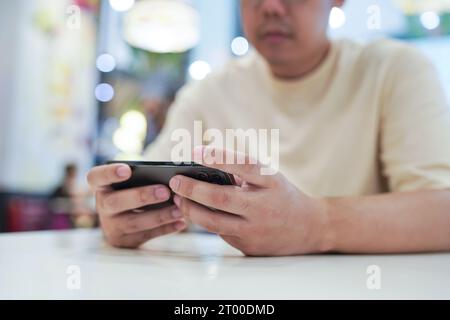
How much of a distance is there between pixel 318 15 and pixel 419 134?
1.12ft

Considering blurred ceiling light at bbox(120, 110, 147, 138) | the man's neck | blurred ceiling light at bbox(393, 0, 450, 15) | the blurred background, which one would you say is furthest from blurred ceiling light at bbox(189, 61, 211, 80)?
the man's neck

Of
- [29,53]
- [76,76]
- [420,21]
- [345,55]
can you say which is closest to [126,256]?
[345,55]

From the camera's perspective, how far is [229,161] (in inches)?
20.3

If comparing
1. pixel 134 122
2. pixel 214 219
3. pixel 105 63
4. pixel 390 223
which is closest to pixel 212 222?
pixel 214 219

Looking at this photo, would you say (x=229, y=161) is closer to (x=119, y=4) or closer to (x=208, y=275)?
(x=208, y=275)

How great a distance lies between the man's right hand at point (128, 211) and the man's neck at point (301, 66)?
53cm

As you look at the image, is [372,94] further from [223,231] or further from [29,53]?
[29,53]

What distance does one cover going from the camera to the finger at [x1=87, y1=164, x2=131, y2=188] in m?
0.60

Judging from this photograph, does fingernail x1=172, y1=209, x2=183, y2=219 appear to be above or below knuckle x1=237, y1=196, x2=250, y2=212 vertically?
below

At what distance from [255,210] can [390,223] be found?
0.23 m

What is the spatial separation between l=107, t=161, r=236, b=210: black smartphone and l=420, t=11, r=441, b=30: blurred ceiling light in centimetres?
273

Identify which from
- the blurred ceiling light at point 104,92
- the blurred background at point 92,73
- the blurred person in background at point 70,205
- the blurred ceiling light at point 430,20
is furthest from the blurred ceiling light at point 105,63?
the blurred ceiling light at point 430,20

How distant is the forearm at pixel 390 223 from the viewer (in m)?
0.65

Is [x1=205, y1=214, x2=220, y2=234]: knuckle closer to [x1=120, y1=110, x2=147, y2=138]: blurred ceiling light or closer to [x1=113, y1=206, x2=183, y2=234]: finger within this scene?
[x1=113, y1=206, x2=183, y2=234]: finger
